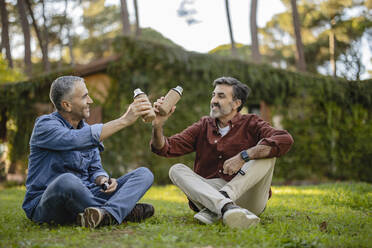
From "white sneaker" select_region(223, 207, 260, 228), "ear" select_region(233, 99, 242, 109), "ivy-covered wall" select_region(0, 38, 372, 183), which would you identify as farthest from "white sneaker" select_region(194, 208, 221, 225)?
"ivy-covered wall" select_region(0, 38, 372, 183)

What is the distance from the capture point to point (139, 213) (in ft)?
10.9

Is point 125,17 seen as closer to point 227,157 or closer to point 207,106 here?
point 207,106

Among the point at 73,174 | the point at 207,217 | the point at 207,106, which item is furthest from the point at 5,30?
the point at 207,217

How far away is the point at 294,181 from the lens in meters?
10.6

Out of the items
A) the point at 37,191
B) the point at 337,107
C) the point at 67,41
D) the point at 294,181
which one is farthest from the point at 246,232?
the point at 67,41

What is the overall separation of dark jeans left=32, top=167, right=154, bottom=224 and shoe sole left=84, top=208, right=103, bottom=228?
0.10 meters

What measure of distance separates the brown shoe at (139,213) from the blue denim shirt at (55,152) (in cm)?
45

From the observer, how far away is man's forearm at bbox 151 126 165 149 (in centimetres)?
337

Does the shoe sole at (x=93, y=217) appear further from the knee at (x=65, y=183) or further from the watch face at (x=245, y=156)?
the watch face at (x=245, y=156)

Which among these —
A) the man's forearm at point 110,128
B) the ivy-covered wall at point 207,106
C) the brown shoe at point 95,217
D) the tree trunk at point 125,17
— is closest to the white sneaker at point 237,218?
the brown shoe at point 95,217

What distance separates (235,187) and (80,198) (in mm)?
1313

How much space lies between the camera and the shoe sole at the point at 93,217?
2820 mm

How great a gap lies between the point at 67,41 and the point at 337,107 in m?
18.1

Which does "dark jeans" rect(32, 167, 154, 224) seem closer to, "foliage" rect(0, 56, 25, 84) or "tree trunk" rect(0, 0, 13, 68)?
"foliage" rect(0, 56, 25, 84)
